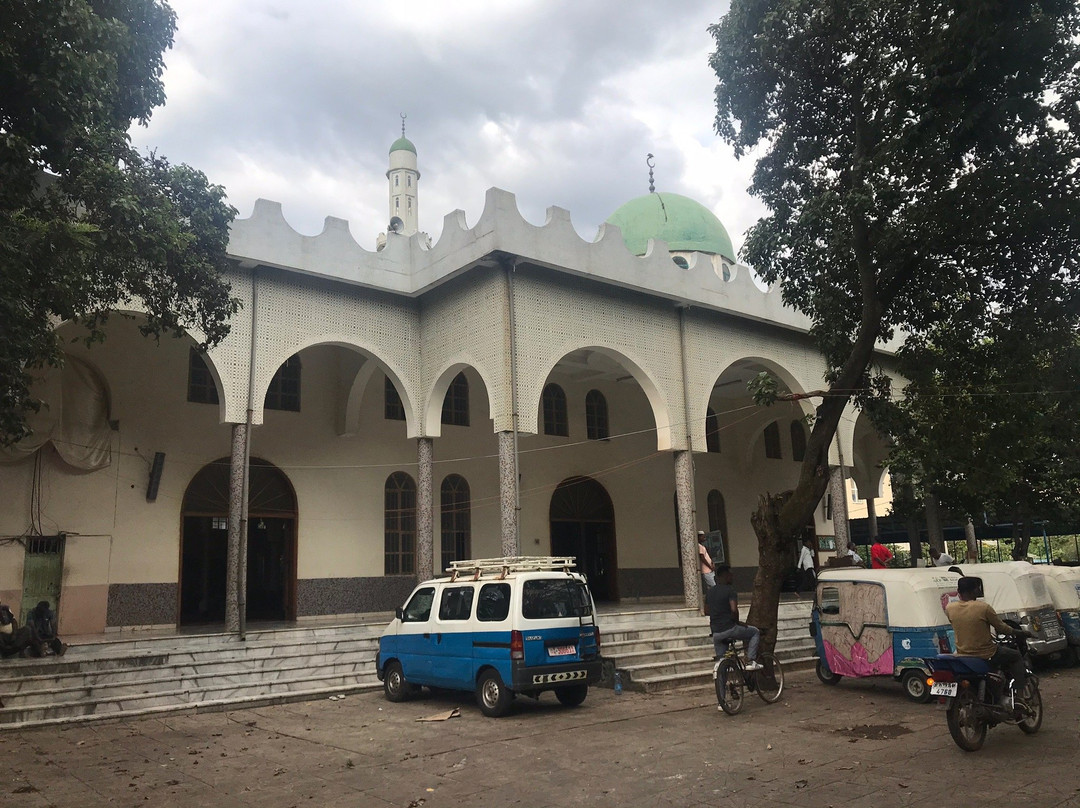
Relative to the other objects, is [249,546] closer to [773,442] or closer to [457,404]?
[457,404]

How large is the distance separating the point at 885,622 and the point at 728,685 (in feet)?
7.17

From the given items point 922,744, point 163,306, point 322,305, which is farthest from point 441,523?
point 922,744

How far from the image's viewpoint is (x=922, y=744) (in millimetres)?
6852

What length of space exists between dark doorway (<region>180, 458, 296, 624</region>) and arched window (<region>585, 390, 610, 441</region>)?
7622 mm

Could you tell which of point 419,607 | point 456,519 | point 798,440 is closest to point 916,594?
point 419,607

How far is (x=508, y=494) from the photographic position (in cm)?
1299

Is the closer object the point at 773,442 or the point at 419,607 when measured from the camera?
the point at 419,607

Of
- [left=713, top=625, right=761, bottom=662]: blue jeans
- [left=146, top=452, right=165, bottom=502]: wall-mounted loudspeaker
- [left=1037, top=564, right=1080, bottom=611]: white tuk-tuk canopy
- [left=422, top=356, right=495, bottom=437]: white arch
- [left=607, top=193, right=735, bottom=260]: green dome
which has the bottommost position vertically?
[left=713, top=625, right=761, bottom=662]: blue jeans

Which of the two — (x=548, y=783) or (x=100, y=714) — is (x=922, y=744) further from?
(x=100, y=714)

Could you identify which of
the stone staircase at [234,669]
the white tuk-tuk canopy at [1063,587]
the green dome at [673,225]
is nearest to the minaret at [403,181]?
the green dome at [673,225]

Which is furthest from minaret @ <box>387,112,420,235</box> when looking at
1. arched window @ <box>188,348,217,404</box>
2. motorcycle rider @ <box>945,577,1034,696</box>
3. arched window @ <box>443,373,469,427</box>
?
motorcycle rider @ <box>945,577,1034,696</box>

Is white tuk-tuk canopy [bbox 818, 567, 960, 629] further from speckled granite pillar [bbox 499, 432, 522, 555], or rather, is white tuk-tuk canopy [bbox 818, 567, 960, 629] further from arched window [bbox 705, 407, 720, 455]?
arched window [bbox 705, 407, 720, 455]

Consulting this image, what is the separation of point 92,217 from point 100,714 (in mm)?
5242

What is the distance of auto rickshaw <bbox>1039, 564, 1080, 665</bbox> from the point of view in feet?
37.5
